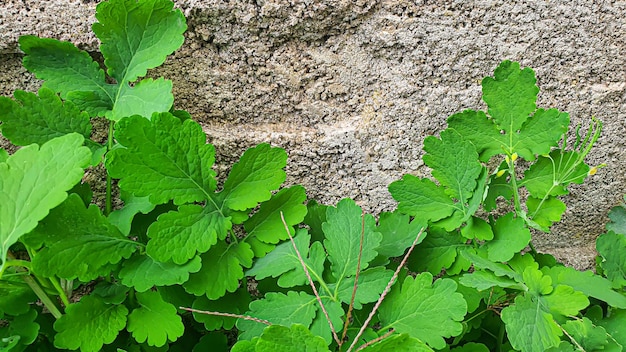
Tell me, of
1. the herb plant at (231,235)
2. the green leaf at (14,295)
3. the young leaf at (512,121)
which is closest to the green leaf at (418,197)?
the herb plant at (231,235)

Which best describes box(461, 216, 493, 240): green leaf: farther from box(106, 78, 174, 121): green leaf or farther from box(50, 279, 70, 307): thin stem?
box(50, 279, 70, 307): thin stem

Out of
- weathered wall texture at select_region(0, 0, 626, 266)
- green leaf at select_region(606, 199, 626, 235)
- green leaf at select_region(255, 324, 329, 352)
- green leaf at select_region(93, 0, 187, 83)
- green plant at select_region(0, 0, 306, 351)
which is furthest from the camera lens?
green leaf at select_region(606, 199, 626, 235)

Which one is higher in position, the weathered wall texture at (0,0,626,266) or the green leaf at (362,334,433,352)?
the weathered wall texture at (0,0,626,266)

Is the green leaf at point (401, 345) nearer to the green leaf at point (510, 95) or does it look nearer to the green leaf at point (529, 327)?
the green leaf at point (529, 327)

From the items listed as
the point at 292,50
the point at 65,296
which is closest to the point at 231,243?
the point at 65,296

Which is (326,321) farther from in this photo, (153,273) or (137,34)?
(137,34)

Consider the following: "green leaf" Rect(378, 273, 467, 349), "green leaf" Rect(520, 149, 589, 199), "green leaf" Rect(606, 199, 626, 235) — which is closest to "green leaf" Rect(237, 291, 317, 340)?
"green leaf" Rect(378, 273, 467, 349)

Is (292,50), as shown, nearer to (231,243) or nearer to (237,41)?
(237,41)

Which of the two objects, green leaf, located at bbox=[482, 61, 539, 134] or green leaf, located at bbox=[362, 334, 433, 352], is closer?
green leaf, located at bbox=[362, 334, 433, 352]
